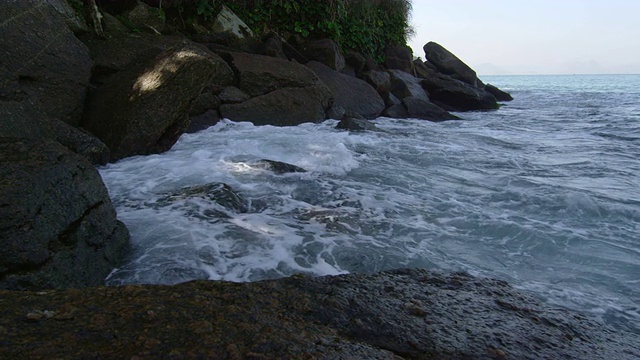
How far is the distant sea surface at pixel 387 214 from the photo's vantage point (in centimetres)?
328

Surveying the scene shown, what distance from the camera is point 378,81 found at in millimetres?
13578

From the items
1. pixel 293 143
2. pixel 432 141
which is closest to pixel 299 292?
pixel 293 143

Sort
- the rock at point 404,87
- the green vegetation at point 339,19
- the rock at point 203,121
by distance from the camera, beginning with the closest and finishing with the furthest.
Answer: the rock at point 203,121
the green vegetation at point 339,19
the rock at point 404,87

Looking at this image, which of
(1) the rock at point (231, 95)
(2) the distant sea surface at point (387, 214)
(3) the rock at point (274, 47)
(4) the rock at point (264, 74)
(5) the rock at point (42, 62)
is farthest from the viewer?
(3) the rock at point (274, 47)

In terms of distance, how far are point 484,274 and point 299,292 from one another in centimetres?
186

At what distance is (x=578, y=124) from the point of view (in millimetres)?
12703

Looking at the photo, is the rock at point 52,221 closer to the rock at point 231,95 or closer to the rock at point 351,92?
the rock at point 231,95

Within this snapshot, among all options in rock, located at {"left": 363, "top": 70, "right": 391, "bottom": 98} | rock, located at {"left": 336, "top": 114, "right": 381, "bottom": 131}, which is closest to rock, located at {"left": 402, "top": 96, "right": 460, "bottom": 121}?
rock, located at {"left": 363, "top": 70, "right": 391, "bottom": 98}

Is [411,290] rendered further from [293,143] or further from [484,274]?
[293,143]

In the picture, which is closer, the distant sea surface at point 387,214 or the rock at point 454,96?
the distant sea surface at point 387,214

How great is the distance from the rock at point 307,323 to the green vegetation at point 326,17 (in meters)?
8.76

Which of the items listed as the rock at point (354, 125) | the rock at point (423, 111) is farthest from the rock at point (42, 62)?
the rock at point (423, 111)

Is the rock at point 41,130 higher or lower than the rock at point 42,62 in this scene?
lower

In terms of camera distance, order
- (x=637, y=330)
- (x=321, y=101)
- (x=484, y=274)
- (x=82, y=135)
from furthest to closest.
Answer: (x=321, y=101) < (x=82, y=135) < (x=484, y=274) < (x=637, y=330)
